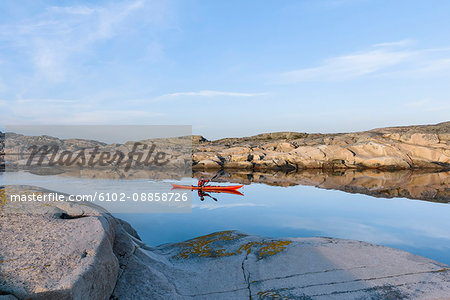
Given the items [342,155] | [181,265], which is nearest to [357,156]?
[342,155]

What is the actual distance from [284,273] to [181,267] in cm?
276

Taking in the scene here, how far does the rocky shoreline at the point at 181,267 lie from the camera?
194 inches

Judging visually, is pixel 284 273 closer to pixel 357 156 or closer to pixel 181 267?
pixel 181 267

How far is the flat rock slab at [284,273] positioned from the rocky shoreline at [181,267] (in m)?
0.02

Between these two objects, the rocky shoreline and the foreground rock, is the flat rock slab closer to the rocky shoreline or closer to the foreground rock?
the rocky shoreline

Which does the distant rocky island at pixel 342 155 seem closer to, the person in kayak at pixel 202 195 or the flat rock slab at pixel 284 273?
the person in kayak at pixel 202 195

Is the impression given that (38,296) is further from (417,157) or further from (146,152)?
(146,152)

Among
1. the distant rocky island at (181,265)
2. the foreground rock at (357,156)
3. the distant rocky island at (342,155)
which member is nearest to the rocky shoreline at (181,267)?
the distant rocky island at (181,265)

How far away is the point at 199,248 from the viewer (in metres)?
9.05

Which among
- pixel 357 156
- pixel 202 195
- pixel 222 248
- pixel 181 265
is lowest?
pixel 202 195

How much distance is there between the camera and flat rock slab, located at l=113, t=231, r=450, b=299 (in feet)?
20.6

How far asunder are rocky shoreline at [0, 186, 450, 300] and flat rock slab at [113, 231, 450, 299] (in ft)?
0.07

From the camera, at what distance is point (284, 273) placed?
23.3 feet

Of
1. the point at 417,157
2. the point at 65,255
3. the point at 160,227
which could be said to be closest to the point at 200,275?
the point at 65,255
